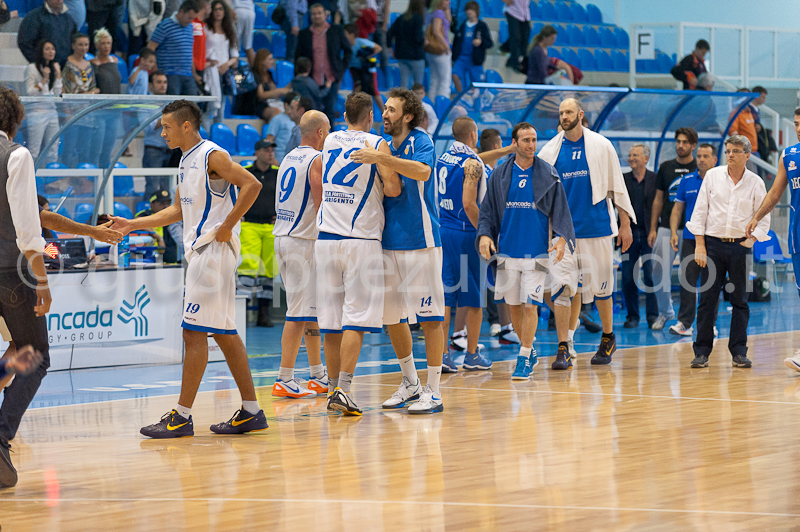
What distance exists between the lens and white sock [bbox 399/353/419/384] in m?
7.33

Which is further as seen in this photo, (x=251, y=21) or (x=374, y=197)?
(x=251, y=21)

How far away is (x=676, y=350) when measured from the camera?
10.6 metres

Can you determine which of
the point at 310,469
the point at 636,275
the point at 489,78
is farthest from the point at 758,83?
the point at 310,469

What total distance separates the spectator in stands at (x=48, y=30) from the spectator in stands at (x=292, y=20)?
13.4ft

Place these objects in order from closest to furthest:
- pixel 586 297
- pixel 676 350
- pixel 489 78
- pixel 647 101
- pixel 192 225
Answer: pixel 192 225 < pixel 586 297 < pixel 676 350 < pixel 647 101 < pixel 489 78

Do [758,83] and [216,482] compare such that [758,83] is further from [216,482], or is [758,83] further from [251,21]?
[216,482]

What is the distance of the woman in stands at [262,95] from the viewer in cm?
1517

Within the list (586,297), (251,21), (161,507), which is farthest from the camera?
(251,21)

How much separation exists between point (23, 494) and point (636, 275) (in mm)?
9399

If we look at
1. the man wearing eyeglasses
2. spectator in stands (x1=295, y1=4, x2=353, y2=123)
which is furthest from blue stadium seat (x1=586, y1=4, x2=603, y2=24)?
the man wearing eyeglasses

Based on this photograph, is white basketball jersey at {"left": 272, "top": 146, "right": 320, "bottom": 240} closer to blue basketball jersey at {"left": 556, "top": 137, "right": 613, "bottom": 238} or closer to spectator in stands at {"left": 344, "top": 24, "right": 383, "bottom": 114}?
blue basketball jersey at {"left": 556, "top": 137, "right": 613, "bottom": 238}

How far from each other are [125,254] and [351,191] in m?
4.21

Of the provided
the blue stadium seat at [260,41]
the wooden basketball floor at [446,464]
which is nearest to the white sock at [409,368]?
the wooden basketball floor at [446,464]

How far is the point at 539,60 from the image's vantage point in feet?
60.8
